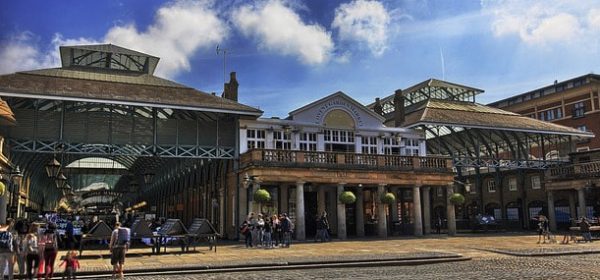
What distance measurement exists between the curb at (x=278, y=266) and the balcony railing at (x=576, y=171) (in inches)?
910

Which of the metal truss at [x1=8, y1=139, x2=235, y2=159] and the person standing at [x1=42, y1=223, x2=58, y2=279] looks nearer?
the person standing at [x1=42, y1=223, x2=58, y2=279]

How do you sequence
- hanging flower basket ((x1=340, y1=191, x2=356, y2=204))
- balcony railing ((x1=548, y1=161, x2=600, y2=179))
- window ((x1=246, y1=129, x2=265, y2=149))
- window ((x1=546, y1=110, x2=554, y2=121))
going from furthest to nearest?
window ((x1=546, y1=110, x2=554, y2=121)) < balcony railing ((x1=548, y1=161, x2=600, y2=179)) < window ((x1=246, y1=129, x2=265, y2=149)) < hanging flower basket ((x1=340, y1=191, x2=356, y2=204))

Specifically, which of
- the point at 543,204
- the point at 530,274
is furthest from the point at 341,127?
the point at 543,204

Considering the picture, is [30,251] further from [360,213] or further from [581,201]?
[581,201]

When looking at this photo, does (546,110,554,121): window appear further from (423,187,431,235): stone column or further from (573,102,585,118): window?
(423,187,431,235): stone column

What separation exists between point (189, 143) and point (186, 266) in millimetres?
14485

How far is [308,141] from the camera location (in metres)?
31.6

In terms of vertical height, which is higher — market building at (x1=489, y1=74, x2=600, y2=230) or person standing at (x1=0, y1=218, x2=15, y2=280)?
market building at (x1=489, y1=74, x2=600, y2=230)

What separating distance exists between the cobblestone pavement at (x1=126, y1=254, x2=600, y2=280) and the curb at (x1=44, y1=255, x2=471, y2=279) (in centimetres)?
61

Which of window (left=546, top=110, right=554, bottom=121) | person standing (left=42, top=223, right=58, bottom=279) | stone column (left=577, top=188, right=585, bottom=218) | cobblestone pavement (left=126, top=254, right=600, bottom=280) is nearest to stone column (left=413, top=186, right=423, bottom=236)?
stone column (left=577, top=188, right=585, bottom=218)

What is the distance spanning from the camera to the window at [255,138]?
3016 cm

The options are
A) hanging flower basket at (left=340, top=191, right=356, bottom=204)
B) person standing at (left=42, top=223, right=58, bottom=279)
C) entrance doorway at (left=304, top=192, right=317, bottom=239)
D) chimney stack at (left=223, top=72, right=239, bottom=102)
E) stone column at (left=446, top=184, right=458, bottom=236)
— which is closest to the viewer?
person standing at (left=42, top=223, right=58, bottom=279)

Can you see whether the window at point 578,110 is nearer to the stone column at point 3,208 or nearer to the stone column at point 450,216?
the stone column at point 450,216

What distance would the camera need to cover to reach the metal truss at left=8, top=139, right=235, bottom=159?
2605 centimetres
